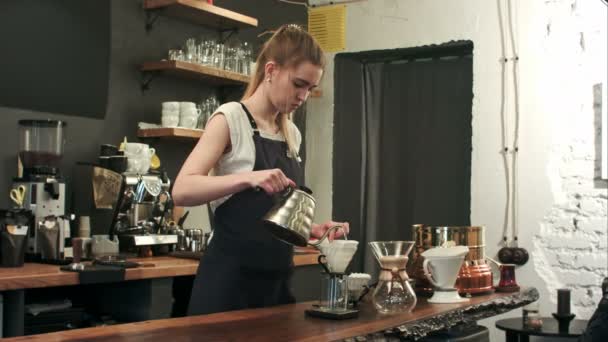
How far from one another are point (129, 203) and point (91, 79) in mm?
708

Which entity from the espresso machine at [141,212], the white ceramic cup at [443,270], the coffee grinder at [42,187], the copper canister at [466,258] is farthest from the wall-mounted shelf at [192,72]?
the white ceramic cup at [443,270]

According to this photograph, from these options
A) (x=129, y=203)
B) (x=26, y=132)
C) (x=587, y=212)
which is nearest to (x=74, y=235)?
(x=129, y=203)

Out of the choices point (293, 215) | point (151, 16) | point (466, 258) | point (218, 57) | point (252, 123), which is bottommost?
point (466, 258)

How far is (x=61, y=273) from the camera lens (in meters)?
2.83

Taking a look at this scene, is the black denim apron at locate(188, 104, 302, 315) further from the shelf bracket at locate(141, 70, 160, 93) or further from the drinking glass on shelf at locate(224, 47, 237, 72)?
the drinking glass on shelf at locate(224, 47, 237, 72)

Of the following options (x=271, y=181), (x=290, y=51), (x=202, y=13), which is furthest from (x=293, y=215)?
(x=202, y=13)

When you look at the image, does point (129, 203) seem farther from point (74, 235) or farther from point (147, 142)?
point (147, 142)

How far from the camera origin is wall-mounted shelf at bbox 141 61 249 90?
13.0 ft

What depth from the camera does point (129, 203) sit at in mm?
3629

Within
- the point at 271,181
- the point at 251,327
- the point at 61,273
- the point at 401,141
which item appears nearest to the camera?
the point at 251,327

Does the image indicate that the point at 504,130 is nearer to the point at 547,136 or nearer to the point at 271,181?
the point at 547,136

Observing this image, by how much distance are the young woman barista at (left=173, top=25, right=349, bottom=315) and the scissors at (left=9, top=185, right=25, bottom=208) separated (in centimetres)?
134

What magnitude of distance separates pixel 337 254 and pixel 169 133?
215cm

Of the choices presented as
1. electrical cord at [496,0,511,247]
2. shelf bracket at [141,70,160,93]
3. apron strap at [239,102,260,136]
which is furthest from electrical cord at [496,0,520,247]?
apron strap at [239,102,260,136]
